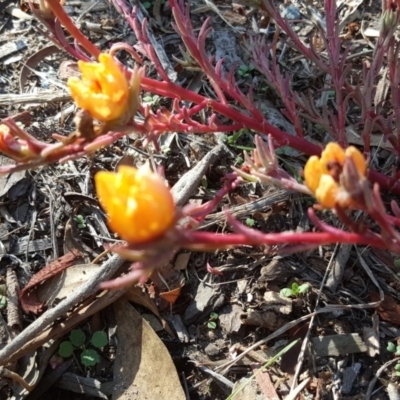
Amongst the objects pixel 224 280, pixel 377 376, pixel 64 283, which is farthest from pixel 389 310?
pixel 64 283

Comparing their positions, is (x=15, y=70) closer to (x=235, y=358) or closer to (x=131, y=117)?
(x=131, y=117)

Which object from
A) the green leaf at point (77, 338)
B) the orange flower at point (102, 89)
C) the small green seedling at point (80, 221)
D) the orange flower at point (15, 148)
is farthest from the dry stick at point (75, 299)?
the orange flower at point (102, 89)

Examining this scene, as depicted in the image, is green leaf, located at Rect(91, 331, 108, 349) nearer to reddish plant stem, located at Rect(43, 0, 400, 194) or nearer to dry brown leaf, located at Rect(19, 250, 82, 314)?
dry brown leaf, located at Rect(19, 250, 82, 314)

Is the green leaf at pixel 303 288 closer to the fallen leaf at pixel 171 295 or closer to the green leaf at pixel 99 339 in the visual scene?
the fallen leaf at pixel 171 295

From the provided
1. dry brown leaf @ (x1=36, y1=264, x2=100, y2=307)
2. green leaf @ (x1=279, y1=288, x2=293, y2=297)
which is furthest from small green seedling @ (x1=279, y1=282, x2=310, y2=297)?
dry brown leaf @ (x1=36, y1=264, x2=100, y2=307)

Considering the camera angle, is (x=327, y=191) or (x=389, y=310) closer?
(x=327, y=191)

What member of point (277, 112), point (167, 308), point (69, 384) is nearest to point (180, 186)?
point (167, 308)

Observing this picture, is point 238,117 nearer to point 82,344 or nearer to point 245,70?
point 245,70
